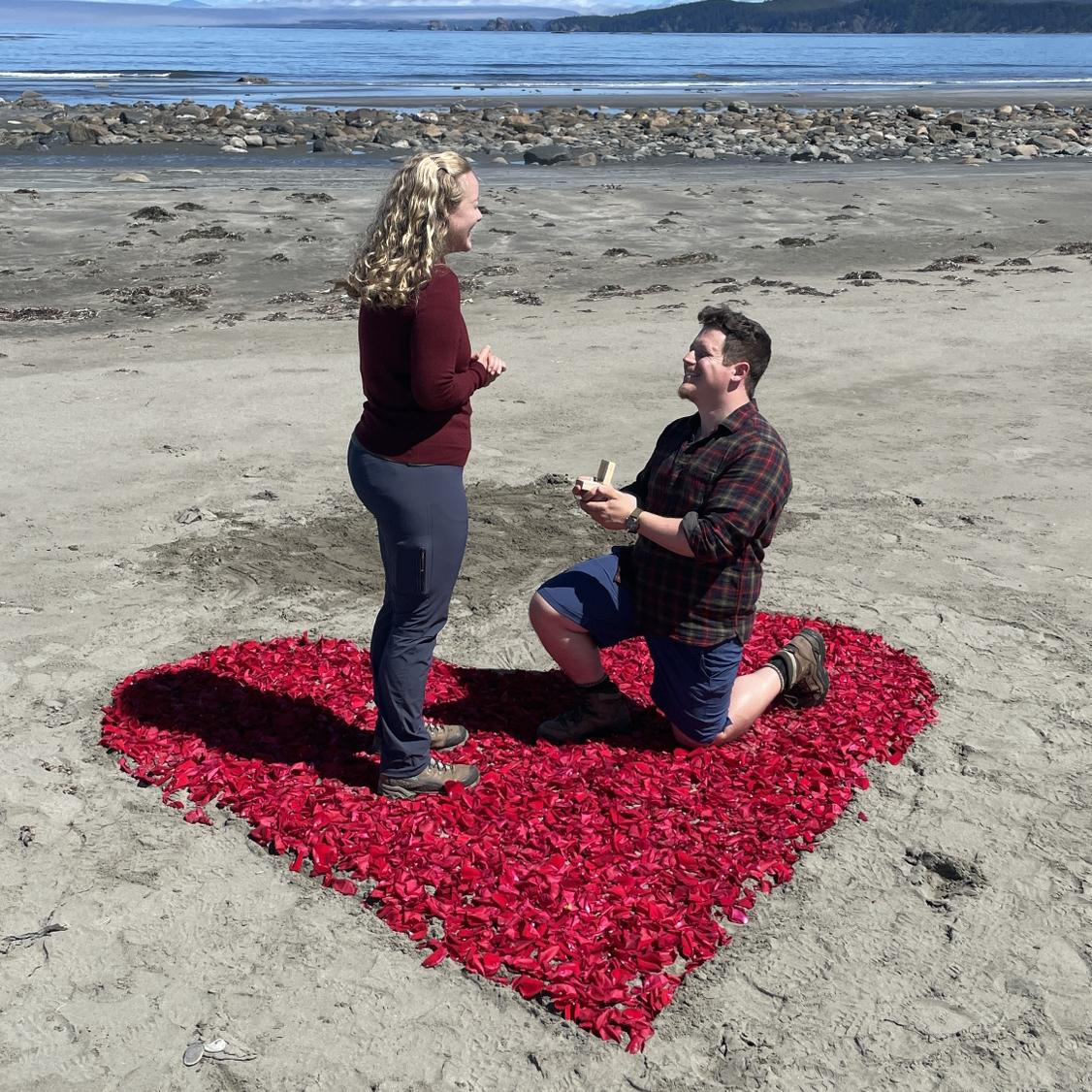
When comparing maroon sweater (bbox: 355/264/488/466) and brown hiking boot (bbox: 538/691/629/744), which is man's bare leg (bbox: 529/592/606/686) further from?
maroon sweater (bbox: 355/264/488/466)

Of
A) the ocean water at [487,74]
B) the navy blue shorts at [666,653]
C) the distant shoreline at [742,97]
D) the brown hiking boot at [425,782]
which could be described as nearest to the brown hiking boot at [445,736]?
the brown hiking boot at [425,782]

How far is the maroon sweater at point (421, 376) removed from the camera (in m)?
4.74

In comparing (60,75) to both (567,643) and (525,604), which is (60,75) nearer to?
(525,604)

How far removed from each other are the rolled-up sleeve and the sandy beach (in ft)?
4.49

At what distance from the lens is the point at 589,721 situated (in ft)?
20.1

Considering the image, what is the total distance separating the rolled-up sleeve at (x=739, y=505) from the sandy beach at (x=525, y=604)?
1.37m

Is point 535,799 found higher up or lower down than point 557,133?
higher up

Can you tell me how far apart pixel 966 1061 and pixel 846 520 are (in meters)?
5.61

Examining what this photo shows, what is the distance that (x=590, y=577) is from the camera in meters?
5.93

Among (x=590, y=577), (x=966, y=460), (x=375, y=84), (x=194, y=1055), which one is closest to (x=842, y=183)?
(x=966, y=460)

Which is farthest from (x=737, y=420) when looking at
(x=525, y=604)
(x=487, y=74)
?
(x=487, y=74)

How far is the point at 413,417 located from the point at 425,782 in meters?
1.68

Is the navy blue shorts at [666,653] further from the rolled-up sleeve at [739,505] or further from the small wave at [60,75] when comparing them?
the small wave at [60,75]

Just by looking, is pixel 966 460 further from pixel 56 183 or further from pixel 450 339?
pixel 56 183
